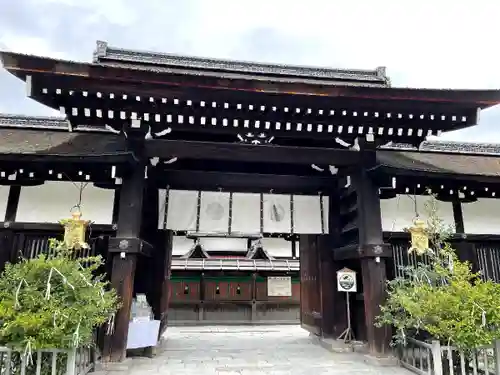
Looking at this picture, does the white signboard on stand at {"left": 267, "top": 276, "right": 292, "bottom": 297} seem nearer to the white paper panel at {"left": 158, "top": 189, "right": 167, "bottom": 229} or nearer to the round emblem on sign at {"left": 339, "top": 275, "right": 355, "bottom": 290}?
the round emblem on sign at {"left": 339, "top": 275, "right": 355, "bottom": 290}

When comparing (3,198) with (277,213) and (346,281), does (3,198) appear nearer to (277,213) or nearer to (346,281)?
(277,213)

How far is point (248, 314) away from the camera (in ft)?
45.0

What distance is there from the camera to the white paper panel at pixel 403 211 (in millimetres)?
7148

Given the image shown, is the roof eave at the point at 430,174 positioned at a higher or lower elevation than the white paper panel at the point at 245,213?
higher

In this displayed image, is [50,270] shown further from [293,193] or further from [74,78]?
[293,193]

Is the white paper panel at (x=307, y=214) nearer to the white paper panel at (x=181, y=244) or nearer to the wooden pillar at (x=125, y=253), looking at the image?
the wooden pillar at (x=125, y=253)

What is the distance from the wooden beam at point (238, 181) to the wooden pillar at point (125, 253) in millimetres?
842

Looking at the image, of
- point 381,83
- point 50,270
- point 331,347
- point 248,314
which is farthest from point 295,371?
point 248,314

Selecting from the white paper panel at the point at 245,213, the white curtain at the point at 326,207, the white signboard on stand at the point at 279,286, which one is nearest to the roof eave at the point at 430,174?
the white curtain at the point at 326,207

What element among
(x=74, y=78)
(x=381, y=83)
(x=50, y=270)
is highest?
(x=381, y=83)

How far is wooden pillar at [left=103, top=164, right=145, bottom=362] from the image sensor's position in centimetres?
539

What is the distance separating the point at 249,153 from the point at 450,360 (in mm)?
4246

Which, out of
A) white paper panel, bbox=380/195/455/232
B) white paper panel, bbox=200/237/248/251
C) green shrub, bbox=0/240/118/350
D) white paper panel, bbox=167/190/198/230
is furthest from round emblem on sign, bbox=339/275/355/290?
white paper panel, bbox=200/237/248/251

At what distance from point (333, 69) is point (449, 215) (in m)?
4.63
